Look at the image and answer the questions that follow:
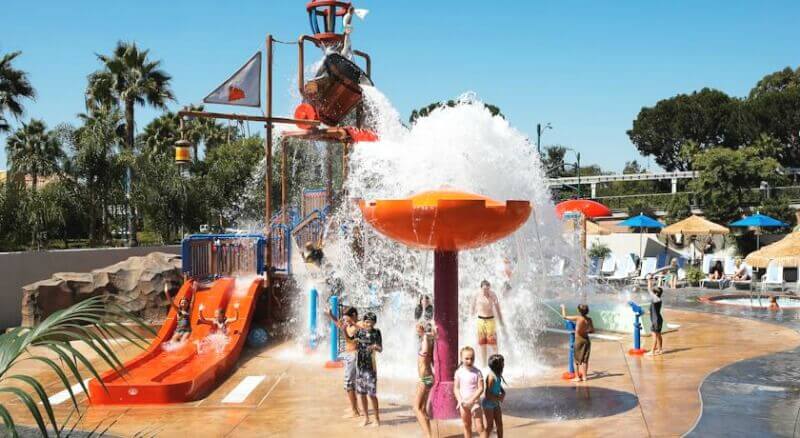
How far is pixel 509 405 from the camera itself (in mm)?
9344

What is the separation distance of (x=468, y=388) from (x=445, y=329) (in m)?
1.58

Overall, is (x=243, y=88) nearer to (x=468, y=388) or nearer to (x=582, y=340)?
(x=582, y=340)

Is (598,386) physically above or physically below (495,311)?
below

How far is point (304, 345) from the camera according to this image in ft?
45.2

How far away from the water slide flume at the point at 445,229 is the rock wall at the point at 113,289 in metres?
10.7

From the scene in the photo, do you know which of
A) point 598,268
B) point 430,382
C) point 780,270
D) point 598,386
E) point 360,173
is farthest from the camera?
point 598,268

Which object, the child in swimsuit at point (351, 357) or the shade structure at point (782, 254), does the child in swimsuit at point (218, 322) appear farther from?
the shade structure at point (782, 254)

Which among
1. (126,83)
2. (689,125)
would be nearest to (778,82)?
(689,125)

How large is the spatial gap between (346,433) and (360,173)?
7477 millimetres

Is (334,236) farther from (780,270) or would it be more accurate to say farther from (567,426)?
(780,270)

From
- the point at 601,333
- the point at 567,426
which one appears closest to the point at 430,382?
the point at 567,426

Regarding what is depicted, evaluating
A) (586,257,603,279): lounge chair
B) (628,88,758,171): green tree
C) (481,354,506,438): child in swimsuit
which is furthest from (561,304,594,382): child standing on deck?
(628,88,758,171): green tree

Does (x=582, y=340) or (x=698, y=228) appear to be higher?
(x=698, y=228)

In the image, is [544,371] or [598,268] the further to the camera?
[598,268]
